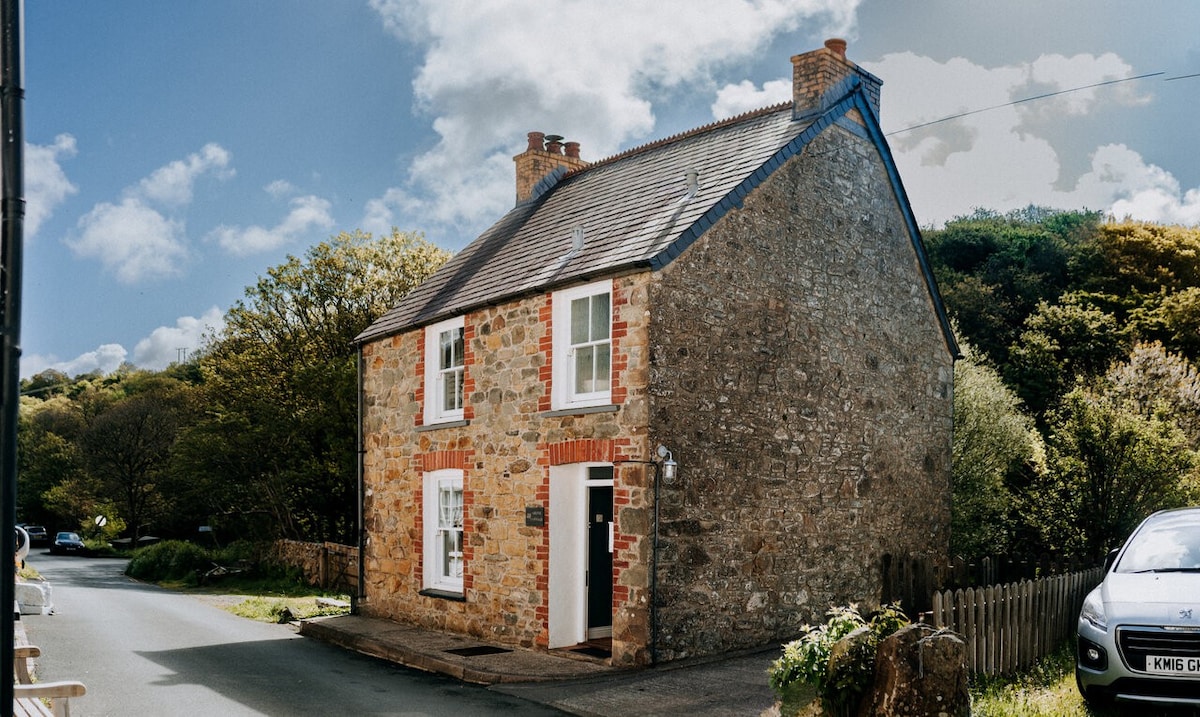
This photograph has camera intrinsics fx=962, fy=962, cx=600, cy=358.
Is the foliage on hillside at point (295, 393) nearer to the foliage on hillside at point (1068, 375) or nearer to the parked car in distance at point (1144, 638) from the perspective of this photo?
the foliage on hillside at point (1068, 375)

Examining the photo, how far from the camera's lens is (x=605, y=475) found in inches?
527

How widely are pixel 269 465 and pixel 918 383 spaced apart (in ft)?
83.9

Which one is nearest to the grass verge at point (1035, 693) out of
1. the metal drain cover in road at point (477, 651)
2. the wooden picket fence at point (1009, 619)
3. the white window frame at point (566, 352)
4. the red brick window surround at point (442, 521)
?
the wooden picket fence at point (1009, 619)

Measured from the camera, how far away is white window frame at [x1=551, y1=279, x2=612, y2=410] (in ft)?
42.6

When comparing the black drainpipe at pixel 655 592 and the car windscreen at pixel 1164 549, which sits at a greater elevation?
the car windscreen at pixel 1164 549

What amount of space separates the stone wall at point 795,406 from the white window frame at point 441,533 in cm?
474

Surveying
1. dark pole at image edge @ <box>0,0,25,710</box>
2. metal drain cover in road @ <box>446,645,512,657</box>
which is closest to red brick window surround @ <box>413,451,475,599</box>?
metal drain cover in road @ <box>446,645,512,657</box>

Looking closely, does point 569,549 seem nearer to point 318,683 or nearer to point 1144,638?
point 318,683

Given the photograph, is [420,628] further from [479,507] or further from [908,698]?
[908,698]

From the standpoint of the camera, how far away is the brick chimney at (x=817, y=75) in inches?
585

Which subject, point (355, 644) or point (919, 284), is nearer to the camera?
point (355, 644)

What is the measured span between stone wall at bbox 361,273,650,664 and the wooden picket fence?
367 cm

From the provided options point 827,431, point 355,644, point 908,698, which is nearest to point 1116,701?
point 908,698

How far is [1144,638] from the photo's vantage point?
26.5ft
